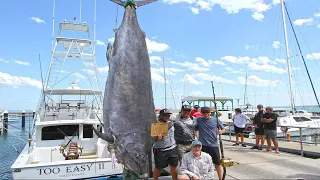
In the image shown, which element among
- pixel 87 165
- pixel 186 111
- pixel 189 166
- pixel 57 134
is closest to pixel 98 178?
pixel 87 165

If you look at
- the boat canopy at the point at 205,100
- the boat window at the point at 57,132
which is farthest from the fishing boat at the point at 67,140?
the boat canopy at the point at 205,100

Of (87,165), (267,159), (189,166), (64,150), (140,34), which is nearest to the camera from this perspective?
(140,34)

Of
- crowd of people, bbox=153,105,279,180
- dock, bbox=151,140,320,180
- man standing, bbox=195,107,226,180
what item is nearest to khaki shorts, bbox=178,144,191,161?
crowd of people, bbox=153,105,279,180

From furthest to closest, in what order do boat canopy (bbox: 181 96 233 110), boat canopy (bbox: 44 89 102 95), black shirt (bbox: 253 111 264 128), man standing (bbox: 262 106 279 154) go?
boat canopy (bbox: 181 96 233 110) → boat canopy (bbox: 44 89 102 95) → black shirt (bbox: 253 111 264 128) → man standing (bbox: 262 106 279 154)

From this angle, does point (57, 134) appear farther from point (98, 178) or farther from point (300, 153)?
point (300, 153)

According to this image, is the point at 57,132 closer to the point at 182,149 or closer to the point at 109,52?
the point at 182,149

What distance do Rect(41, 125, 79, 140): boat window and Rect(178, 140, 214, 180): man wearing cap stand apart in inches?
212

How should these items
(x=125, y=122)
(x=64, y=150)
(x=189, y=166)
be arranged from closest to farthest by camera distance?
(x=125, y=122) < (x=189, y=166) < (x=64, y=150)

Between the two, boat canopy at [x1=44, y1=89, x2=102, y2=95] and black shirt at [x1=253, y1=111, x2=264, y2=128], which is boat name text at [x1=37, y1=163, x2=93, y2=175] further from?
black shirt at [x1=253, y1=111, x2=264, y2=128]

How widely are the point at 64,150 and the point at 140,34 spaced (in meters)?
5.74

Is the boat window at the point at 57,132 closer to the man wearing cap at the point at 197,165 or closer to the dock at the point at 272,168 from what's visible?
the dock at the point at 272,168

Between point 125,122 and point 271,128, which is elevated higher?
point 125,122

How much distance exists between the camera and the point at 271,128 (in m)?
6.43

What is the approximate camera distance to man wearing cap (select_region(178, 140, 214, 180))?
317 centimetres
